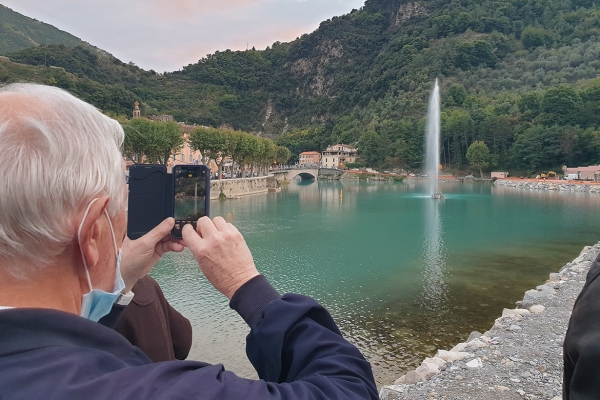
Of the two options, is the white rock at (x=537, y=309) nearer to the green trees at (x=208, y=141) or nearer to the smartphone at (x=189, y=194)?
the smartphone at (x=189, y=194)

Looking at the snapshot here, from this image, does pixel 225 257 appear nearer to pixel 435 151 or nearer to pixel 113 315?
pixel 113 315

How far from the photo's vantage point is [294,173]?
70.8 meters

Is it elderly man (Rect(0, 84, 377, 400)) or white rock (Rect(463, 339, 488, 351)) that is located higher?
elderly man (Rect(0, 84, 377, 400))

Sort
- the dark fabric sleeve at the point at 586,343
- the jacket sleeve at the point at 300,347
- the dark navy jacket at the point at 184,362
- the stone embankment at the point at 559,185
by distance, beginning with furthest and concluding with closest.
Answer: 1. the stone embankment at the point at 559,185
2. the dark fabric sleeve at the point at 586,343
3. the jacket sleeve at the point at 300,347
4. the dark navy jacket at the point at 184,362

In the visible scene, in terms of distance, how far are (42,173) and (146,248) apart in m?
0.61

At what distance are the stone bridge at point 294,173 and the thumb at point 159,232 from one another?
2420 inches

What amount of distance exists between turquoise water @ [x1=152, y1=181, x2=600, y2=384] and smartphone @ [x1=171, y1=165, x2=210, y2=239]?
0.13 metres

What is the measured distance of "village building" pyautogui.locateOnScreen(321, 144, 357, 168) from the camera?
91.3 meters

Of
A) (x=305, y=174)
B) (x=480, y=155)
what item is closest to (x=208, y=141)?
(x=305, y=174)

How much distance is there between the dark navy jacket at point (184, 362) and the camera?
708mm

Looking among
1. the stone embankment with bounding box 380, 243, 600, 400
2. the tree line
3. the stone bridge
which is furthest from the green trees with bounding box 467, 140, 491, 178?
the stone embankment with bounding box 380, 243, 600, 400

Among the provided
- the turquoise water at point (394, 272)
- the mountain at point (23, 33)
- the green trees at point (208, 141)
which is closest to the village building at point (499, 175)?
the turquoise water at point (394, 272)

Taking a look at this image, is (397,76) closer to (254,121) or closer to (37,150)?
(254,121)

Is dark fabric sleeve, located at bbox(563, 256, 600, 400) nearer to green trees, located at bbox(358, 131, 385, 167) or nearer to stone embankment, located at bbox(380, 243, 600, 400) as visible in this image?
stone embankment, located at bbox(380, 243, 600, 400)
